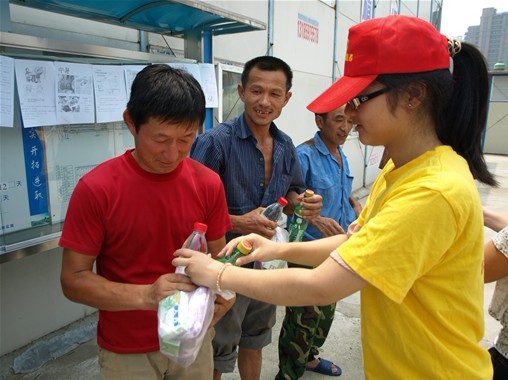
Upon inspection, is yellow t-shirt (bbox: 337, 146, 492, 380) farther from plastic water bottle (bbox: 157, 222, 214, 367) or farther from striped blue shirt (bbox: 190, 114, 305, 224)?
striped blue shirt (bbox: 190, 114, 305, 224)

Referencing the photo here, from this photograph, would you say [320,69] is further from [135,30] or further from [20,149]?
[20,149]

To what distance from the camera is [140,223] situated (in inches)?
55.7

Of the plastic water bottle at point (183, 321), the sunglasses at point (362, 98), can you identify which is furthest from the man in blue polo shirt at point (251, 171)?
the sunglasses at point (362, 98)

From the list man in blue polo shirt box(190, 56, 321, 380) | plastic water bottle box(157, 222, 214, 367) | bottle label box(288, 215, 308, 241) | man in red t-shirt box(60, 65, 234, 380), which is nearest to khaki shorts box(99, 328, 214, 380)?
man in red t-shirt box(60, 65, 234, 380)

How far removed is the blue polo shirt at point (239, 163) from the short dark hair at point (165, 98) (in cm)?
79

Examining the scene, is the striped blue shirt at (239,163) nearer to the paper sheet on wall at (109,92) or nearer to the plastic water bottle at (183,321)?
the paper sheet on wall at (109,92)

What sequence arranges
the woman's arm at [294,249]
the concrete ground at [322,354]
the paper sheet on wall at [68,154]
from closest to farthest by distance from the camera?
the woman's arm at [294,249]
the paper sheet on wall at [68,154]
the concrete ground at [322,354]

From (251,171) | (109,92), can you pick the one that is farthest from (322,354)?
(109,92)

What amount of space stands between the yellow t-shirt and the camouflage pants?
1.37 meters

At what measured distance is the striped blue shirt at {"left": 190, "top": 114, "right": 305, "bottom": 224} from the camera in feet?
7.29

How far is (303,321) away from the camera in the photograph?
104 inches

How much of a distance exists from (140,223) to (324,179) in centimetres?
159

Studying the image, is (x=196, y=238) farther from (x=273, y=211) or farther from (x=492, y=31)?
(x=492, y=31)

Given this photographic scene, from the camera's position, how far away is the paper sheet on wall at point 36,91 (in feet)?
7.06
